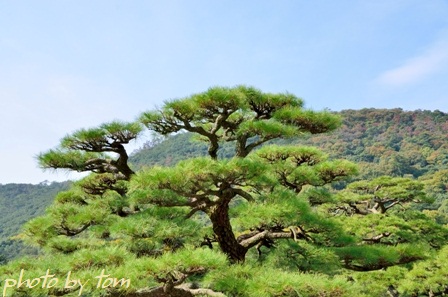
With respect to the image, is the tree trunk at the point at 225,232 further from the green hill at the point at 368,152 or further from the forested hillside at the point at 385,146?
the green hill at the point at 368,152

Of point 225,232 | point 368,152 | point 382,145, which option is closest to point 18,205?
point 368,152

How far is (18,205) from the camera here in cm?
4000

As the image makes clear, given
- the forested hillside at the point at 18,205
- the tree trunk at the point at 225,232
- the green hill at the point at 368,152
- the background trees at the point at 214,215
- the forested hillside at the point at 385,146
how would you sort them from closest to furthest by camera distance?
1. the background trees at the point at 214,215
2. the tree trunk at the point at 225,232
3. the forested hillside at the point at 18,205
4. the forested hillside at the point at 385,146
5. the green hill at the point at 368,152

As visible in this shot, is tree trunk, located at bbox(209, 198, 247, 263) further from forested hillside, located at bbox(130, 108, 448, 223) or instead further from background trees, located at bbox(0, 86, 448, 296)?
forested hillside, located at bbox(130, 108, 448, 223)

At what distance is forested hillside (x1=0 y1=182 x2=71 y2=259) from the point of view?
30.1 m

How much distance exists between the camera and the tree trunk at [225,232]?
3777 mm

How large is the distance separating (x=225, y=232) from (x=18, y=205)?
42673mm

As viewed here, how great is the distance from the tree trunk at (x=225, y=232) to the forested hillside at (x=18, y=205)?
29.3 m

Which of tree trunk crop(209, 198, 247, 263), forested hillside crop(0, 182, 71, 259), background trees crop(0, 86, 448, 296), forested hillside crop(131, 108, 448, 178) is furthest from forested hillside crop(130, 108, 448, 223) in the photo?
tree trunk crop(209, 198, 247, 263)

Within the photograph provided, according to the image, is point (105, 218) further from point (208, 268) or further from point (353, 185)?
point (353, 185)

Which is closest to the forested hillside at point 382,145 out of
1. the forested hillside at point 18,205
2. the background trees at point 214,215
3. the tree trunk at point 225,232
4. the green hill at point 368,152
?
the green hill at point 368,152

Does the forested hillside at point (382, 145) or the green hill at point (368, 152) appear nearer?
the green hill at point (368, 152)

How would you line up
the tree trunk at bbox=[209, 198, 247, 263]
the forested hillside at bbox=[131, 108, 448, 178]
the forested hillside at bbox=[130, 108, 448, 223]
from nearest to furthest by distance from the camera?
1. the tree trunk at bbox=[209, 198, 247, 263]
2. the forested hillside at bbox=[130, 108, 448, 223]
3. the forested hillside at bbox=[131, 108, 448, 178]

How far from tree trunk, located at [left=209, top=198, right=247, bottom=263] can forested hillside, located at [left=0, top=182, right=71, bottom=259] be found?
2935 centimetres
